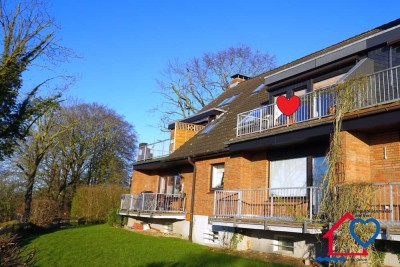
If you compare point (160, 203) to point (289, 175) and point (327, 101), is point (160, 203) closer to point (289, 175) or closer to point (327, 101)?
point (289, 175)

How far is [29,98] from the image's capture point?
55.3 feet

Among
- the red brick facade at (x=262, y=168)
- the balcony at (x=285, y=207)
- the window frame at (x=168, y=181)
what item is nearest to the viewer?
the balcony at (x=285, y=207)

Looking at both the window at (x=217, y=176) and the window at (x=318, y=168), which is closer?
the window at (x=318, y=168)

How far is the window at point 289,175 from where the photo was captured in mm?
12448

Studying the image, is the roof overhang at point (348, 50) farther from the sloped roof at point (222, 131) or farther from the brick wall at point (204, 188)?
the brick wall at point (204, 188)

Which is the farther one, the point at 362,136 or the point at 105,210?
the point at 105,210

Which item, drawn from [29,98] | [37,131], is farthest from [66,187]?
[29,98]

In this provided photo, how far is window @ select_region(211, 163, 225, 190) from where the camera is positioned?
16188mm

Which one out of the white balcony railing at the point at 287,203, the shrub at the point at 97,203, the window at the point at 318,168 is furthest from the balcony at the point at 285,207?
the shrub at the point at 97,203

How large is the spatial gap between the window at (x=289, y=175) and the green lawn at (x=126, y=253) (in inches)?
109

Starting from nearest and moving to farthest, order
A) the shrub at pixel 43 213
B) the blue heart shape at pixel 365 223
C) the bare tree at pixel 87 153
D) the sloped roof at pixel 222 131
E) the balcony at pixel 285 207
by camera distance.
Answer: the blue heart shape at pixel 365 223 < the balcony at pixel 285 207 < the sloped roof at pixel 222 131 < the shrub at pixel 43 213 < the bare tree at pixel 87 153

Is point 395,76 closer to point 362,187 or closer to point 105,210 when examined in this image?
point 362,187

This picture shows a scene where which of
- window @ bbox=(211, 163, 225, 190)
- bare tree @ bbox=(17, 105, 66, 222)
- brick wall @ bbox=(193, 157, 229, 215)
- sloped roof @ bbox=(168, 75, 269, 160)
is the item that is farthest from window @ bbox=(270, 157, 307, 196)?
bare tree @ bbox=(17, 105, 66, 222)

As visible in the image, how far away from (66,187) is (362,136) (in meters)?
33.4
